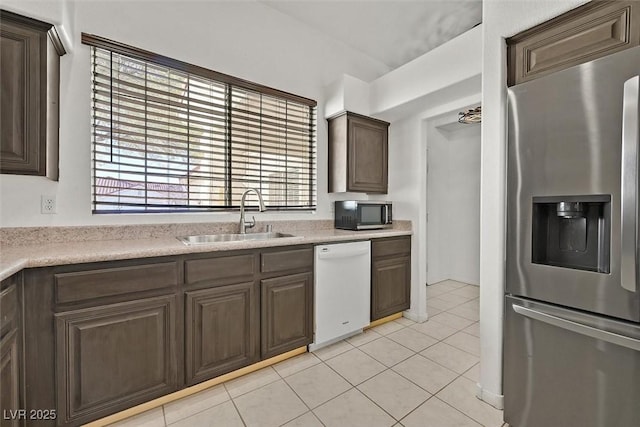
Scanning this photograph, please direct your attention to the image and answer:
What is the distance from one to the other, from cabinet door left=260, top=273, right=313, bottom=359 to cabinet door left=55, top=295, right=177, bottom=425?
612mm

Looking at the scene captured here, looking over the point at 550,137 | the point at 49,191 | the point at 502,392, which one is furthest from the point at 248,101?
the point at 502,392

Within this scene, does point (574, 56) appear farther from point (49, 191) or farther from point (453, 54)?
point (49, 191)

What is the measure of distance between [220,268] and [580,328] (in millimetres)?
1898

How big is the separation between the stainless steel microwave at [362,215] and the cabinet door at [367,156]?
22cm

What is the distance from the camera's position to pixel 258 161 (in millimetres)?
2752

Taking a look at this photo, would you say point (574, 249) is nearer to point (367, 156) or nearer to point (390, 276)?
point (390, 276)

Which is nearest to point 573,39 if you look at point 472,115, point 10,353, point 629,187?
point 629,187

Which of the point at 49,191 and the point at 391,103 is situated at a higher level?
the point at 391,103

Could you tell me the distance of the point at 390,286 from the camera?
2908 millimetres

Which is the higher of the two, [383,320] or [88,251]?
[88,251]

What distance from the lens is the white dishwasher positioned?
236 centimetres

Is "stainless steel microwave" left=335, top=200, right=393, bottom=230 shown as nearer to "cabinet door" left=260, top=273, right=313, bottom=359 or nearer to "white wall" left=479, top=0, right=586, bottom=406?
"cabinet door" left=260, top=273, right=313, bottom=359

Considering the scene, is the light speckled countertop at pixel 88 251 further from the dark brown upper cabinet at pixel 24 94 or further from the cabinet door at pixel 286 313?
the dark brown upper cabinet at pixel 24 94

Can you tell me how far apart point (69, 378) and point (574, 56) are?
2963mm
